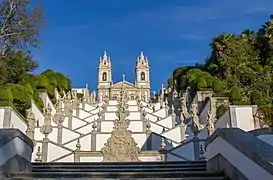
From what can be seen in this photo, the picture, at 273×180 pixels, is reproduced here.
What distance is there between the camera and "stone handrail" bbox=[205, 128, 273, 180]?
431cm

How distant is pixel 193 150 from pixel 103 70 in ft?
253

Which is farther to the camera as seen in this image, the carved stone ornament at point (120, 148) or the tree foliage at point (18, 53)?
the tree foliage at point (18, 53)

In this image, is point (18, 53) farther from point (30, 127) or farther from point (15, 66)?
point (30, 127)

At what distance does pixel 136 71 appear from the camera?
92.7m

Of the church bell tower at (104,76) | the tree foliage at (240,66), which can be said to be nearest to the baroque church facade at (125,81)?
the church bell tower at (104,76)

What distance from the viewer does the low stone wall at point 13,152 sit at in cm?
538

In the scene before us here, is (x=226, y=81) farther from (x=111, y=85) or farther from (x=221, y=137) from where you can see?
(x=111, y=85)

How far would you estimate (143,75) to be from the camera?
302 ft

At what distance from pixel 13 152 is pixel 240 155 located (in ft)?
10.8

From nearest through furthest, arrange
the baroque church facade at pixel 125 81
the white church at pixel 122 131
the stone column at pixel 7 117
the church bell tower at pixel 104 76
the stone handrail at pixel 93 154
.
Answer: the white church at pixel 122 131, the stone handrail at pixel 93 154, the stone column at pixel 7 117, the baroque church facade at pixel 125 81, the church bell tower at pixel 104 76

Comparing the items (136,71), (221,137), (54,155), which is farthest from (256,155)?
(136,71)

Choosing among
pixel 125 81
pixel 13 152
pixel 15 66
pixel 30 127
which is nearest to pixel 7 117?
pixel 30 127

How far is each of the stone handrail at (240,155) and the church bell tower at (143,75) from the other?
256 ft

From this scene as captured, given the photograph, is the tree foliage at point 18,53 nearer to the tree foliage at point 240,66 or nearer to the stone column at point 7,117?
the stone column at point 7,117
